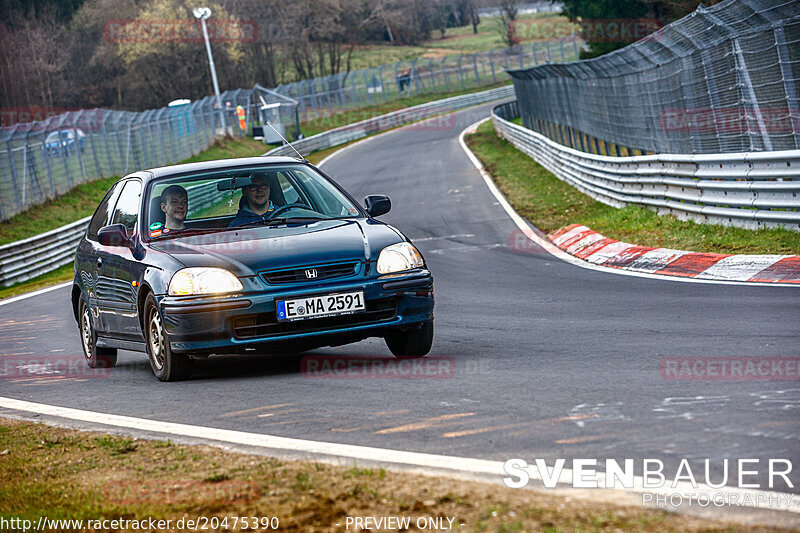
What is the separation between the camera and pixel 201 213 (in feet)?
27.1

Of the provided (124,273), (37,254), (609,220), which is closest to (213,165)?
(124,273)

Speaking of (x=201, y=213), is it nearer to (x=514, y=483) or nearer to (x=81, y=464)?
(x=81, y=464)

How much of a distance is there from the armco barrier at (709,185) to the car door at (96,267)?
684 cm

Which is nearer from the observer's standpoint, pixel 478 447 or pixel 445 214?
pixel 478 447

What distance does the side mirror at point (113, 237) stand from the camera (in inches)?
319

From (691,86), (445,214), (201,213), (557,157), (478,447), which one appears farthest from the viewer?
(557,157)

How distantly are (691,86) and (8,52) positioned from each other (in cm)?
6462

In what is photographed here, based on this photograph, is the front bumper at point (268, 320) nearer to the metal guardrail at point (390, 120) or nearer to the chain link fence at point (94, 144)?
the chain link fence at point (94, 144)

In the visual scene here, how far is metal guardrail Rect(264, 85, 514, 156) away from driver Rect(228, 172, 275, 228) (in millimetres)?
37959

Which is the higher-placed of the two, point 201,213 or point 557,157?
point 201,213

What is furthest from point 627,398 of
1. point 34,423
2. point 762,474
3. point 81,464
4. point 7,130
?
point 7,130

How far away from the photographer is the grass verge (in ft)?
12.0

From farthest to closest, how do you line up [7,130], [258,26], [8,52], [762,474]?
[258,26] < [8,52] < [7,130] < [762,474]

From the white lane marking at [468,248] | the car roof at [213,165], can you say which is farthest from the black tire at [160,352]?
the white lane marking at [468,248]
